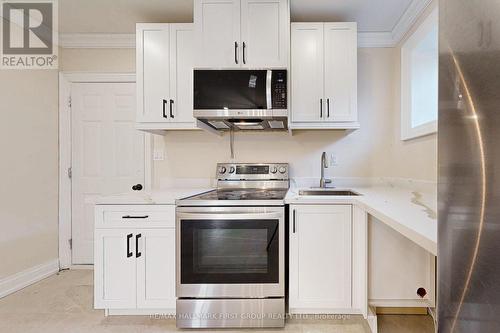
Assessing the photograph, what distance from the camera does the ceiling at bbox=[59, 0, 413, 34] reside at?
208 centimetres

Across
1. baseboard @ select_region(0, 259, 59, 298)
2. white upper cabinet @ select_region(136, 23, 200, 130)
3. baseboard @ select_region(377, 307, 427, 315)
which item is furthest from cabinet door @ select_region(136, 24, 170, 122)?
baseboard @ select_region(377, 307, 427, 315)

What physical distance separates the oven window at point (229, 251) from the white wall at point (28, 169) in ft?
5.62

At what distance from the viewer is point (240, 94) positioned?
1923mm

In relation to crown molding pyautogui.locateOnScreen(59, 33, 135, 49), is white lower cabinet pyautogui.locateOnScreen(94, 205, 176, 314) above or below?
below

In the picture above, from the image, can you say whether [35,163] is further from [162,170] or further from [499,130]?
[499,130]

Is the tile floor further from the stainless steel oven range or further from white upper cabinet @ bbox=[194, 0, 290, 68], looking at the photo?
white upper cabinet @ bbox=[194, 0, 290, 68]

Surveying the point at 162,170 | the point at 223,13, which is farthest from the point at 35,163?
the point at 223,13

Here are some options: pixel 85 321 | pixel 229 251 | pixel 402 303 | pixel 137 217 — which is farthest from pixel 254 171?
pixel 85 321

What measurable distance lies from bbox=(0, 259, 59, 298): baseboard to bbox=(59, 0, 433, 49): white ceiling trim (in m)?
2.20

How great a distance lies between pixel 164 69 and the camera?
2.20 m

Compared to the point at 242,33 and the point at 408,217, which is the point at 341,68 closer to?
the point at 242,33

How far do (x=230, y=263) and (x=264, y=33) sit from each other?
171 cm

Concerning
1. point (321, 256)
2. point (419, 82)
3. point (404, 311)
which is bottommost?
point (404, 311)

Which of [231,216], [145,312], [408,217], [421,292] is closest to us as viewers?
[408,217]
